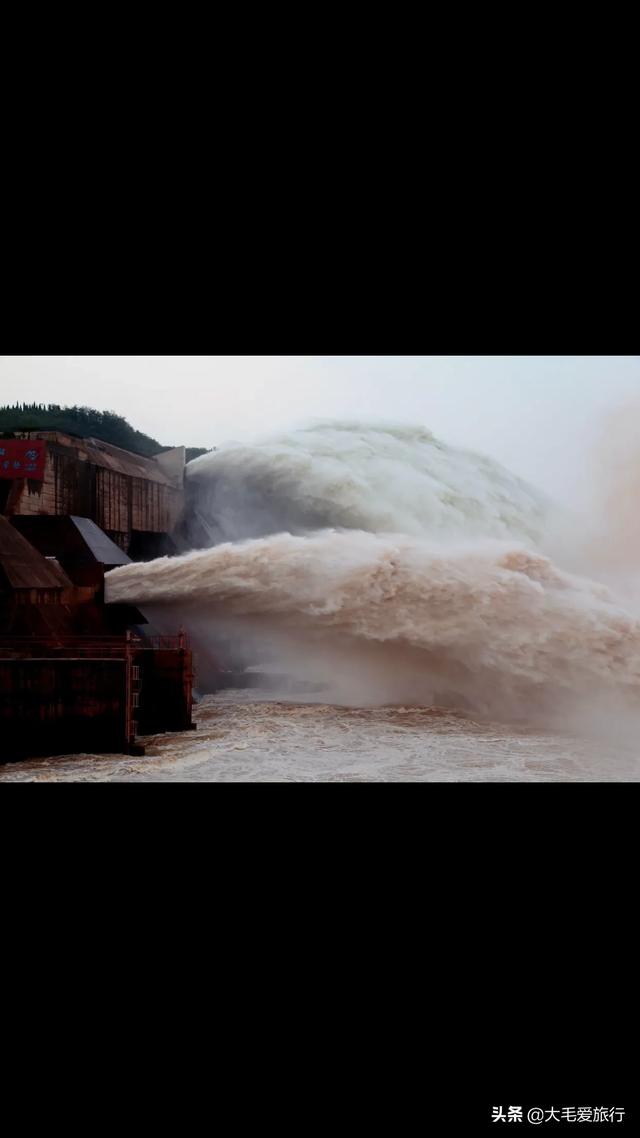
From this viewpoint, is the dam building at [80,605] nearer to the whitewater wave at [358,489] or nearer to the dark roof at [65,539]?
the dark roof at [65,539]

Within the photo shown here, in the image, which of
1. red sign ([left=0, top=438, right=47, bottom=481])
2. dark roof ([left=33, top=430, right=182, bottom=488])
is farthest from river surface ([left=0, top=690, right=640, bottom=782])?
red sign ([left=0, top=438, right=47, bottom=481])

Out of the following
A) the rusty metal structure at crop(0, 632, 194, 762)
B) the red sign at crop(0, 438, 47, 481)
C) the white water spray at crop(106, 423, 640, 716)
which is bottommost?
the rusty metal structure at crop(0, 632, 194, 762)

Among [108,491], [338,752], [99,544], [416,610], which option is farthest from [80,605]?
[416,610]

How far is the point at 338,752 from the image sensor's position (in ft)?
20.9

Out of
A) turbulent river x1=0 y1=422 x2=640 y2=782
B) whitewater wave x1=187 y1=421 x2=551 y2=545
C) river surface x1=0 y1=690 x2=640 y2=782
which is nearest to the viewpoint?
river surface x1=0 y1=690 x2=640 y2=782

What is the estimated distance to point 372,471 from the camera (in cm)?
706

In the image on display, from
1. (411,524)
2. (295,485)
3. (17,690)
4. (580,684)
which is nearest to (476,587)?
(411,524)

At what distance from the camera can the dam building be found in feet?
21.1

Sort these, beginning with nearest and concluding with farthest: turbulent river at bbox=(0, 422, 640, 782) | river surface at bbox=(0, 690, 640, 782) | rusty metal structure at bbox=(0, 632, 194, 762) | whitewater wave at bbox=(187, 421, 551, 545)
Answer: river surface at bbox=(0, 690, 640, 782) → rusty metal structure at bbox=(0, 632, 194, 762) → turbulent river at bbox=(0, 422, 640, 782) → whitewater wave at bbox=(187, 421, 551, 545)

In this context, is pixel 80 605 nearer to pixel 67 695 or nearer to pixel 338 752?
pixel 67 695

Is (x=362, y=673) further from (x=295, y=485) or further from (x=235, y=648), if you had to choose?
(x=295, y=485)

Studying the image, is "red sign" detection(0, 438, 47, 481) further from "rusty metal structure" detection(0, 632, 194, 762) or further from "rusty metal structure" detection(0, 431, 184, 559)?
"rusty metal structure" detection(0, 632, 194, 762)

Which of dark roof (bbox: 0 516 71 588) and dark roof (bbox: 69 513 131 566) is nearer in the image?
dark roof (bbox: 0 516 71 588)

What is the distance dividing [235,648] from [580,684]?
322 centimetres
